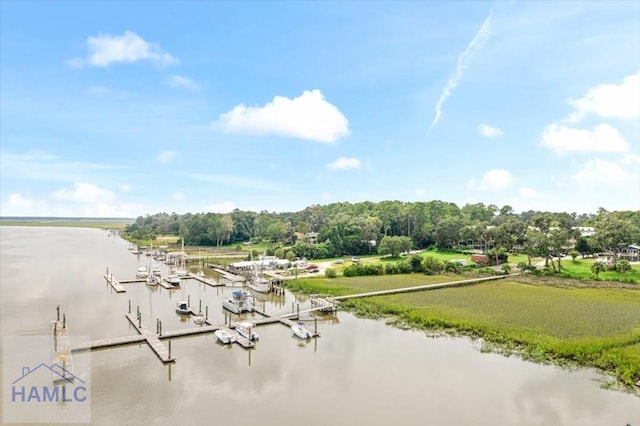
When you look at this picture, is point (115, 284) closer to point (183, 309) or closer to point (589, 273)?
point (183, 309)

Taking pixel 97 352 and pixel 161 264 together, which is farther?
pixel 161 264

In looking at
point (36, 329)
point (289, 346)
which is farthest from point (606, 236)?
point (36, 329)

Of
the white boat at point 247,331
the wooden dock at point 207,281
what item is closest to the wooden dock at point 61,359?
the white boat at point 247,331

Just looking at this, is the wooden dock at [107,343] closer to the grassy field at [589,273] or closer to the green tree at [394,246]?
the grassy field at [589,273]

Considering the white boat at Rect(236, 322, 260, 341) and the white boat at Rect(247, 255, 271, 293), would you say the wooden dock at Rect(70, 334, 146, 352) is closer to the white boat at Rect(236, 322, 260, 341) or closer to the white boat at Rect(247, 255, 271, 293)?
the white boat at Rect(236, 322, 260, 341)

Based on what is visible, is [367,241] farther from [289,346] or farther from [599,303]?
[289,346]
